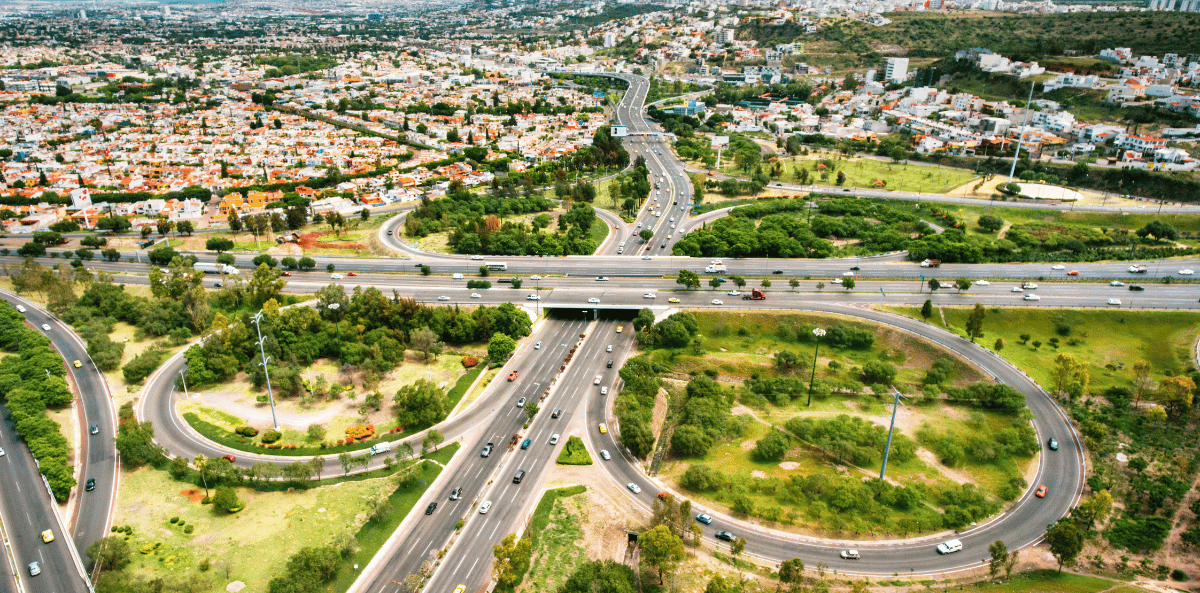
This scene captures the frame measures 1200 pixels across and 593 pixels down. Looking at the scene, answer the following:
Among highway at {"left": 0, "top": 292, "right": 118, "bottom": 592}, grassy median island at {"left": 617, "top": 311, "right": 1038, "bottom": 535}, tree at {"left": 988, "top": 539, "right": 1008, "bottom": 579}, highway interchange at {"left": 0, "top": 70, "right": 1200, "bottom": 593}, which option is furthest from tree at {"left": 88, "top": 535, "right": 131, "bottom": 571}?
tree at {"left": 988, "top": 539, "right": 1008, "bottom": 579}

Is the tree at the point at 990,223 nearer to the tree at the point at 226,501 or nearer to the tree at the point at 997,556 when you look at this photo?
the tree at the point at 997,556

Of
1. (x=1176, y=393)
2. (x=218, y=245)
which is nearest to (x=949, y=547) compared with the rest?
(x=1176, y=393)

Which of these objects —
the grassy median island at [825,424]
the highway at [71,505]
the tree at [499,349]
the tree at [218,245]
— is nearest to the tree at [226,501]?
the highway at [71,505]

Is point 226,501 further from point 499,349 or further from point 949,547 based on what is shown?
point 949,547

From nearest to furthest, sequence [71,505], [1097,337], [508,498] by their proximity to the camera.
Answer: [71,505]
[508,498]
[1097,337]

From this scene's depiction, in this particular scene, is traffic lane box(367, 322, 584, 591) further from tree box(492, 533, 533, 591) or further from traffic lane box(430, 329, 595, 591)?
tree box(492, 533, 533, 591)
